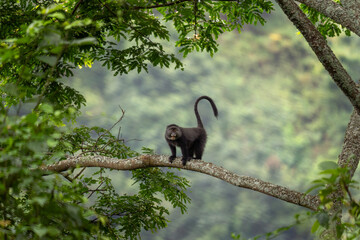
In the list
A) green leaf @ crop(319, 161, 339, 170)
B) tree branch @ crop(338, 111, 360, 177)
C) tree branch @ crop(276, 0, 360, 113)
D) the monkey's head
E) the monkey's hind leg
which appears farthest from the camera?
the monkey's hind leg

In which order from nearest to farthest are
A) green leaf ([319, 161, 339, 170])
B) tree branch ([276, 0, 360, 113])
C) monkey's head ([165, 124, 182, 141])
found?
1. green leaf ([319, 161, 339, 170])
2. tree branch ([276, 0, 360, 113])
3. monkey's head ([165, 124, 182, 141])

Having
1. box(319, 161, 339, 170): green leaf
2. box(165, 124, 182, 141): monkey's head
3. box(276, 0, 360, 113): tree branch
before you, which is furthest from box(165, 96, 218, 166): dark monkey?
box(319, 161, 339, 170): green leaf

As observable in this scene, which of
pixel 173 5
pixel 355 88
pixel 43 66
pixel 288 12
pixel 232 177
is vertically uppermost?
pixel 43 66

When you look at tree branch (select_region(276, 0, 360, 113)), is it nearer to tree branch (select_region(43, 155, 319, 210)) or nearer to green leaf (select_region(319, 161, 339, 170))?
tree branch (select_region(43, 155, 319, 210))

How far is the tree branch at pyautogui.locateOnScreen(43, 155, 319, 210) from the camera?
Answer: 3.38m

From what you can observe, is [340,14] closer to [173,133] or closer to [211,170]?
[211,170]

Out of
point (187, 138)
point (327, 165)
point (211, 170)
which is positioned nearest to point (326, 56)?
point (211, 170)

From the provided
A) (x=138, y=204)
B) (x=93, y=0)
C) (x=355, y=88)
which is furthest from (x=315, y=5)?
(x=138, y=204)

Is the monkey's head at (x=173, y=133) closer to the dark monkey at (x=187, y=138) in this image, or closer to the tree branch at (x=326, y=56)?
the dark monkey at (x=187, y=138)

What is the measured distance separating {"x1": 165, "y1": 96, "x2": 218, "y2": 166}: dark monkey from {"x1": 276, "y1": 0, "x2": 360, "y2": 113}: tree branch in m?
1.83

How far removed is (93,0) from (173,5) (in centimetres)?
84

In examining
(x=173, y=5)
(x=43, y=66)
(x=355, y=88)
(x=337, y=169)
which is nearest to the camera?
(x=337, y=169)

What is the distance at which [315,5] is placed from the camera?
140 inches

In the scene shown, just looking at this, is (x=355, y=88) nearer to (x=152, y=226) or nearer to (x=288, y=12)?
(x=288, y=12)
